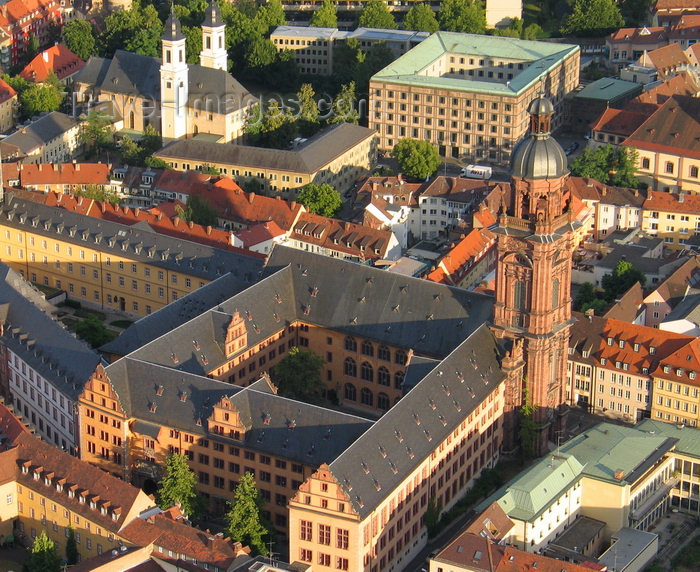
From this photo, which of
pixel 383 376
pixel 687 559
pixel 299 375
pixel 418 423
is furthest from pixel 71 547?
pixel 687 559

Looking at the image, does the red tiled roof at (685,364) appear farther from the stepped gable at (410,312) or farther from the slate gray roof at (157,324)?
the slate gray roof at (157,324)

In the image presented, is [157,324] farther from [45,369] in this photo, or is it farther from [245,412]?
[245,412]

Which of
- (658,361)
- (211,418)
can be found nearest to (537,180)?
(658,361)

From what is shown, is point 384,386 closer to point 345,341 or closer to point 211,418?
point 345,341

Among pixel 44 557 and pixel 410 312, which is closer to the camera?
pixel 44 557

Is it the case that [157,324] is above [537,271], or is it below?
below

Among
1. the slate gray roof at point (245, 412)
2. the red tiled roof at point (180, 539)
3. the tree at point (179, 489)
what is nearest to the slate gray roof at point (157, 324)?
the slate gray roof at point (245, 412)

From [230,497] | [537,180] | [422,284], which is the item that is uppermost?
[537,180]
